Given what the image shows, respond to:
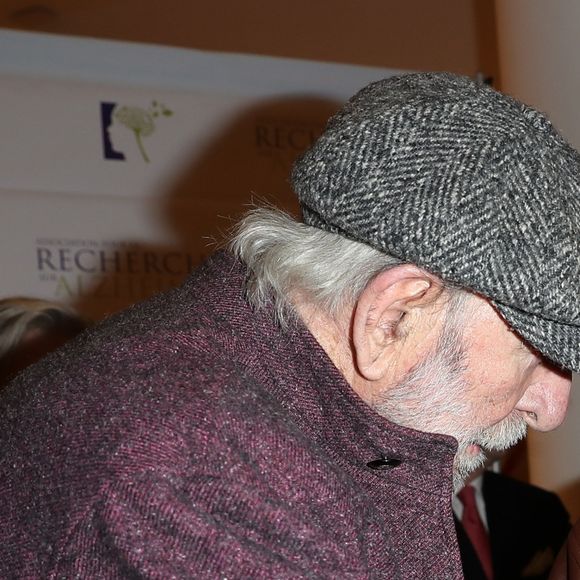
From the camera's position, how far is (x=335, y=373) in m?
0.87

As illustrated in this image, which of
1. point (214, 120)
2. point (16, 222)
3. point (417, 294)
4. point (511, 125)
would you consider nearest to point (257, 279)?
point (417, 294)

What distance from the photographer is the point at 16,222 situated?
7.30 feet

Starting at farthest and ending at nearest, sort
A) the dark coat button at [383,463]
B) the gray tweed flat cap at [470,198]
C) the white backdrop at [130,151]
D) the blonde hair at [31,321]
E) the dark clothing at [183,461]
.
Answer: the white backdrop at [130,151], the blonde hair at [31,321], the dark coat button at [383,463], the gray tweed flat cap at [470,198], the dark clothing at [183,461]

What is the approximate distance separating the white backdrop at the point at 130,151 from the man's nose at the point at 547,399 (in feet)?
4.31

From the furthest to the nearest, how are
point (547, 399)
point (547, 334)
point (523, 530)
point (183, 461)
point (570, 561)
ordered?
point (523, 530) < point (570, 561) < point (547, 399) < point (547, 334) < point (183, 461)

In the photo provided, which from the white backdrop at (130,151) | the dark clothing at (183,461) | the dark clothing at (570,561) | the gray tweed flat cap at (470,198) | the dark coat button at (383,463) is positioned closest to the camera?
the dark clothing at (183,461)

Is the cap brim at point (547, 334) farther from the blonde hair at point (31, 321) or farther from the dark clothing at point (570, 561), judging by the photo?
the blonde hair at point (31, 321)

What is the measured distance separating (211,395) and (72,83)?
1.68 metres

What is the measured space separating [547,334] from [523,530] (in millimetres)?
1424

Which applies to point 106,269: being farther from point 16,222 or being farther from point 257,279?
point 257,279

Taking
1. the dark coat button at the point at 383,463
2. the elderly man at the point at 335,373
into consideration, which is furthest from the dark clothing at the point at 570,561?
the dark coat button at the point at 383,463

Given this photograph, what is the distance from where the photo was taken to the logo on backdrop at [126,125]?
7.64ft

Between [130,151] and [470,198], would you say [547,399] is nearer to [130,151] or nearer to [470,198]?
[470,198]

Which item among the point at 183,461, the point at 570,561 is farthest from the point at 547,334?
the point at 570,561
